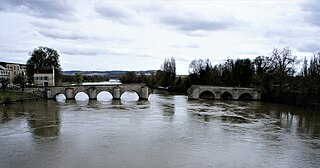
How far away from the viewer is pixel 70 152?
15.3 m

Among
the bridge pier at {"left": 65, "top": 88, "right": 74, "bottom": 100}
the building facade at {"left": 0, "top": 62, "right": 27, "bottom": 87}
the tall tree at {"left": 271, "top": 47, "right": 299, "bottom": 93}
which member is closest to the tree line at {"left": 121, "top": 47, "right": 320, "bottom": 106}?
the tall tree at {"left": 271, "top": 47, "right": 299, "bottom": 93}

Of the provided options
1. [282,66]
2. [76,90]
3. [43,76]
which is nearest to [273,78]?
[282,66]

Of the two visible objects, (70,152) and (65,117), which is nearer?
(70,152)

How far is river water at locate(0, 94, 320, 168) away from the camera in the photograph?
14195mm

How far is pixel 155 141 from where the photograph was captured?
703 inches

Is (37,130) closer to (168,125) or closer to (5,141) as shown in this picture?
(5,141)

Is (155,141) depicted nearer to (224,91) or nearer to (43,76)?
(224,91)

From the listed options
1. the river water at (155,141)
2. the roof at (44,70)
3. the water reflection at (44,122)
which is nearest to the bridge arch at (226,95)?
the river water at (155,141)

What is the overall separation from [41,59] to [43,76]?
773 cm

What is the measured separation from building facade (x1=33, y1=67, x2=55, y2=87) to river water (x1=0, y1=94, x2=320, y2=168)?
941 inches

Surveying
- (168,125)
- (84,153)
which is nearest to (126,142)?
(84,153)

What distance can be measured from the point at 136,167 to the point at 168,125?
997 cm

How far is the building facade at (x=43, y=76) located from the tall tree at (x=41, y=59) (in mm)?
5897

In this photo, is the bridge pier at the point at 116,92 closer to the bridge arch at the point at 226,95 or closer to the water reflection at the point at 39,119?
the water reflection at the point at 39,119
